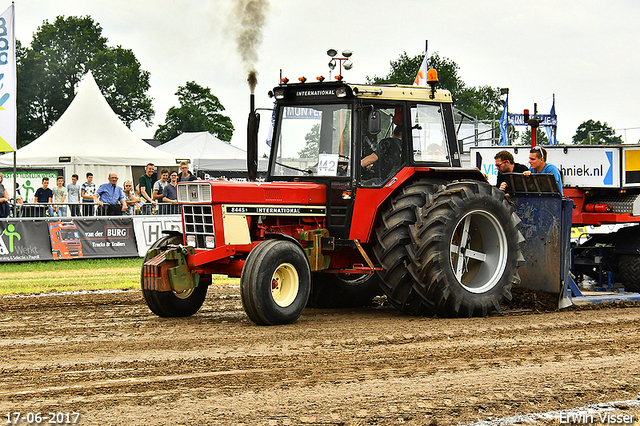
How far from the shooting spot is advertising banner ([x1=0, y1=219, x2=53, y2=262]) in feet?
49.0

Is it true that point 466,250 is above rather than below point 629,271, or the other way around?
above

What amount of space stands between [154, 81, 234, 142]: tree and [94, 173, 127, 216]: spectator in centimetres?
5710

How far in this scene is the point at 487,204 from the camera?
824cm

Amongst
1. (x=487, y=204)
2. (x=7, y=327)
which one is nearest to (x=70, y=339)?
(x=7, y=327)

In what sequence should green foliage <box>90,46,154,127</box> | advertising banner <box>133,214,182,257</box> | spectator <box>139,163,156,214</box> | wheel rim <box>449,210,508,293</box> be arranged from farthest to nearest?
green foliage <box>90,46,154,127</box>
spectator <box>139,163,156,214</box>
advertising banner <box>133,214,182,257</box>
wheel rim <box>449,210,508,293</box>

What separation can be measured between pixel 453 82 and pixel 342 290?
8691 centimetres

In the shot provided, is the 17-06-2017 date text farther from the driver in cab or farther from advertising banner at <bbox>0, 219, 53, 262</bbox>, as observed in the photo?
advertising banner at <bbox>0, 219, 53, 262</bbox>

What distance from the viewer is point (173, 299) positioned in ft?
27.1

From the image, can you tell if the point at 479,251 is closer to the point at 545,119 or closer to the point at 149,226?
the point at 149,226

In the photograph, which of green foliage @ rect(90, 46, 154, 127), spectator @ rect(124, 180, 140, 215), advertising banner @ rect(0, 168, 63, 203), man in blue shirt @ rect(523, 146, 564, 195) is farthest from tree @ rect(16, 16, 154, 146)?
man in blue shirt @ rect(523, 146, 564, 195)

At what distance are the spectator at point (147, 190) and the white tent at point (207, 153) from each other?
A: 571 inches

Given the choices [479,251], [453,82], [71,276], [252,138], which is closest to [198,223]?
[252,138]

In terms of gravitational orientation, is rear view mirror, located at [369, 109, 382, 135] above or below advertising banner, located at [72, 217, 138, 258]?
above

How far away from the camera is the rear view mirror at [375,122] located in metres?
7.78
